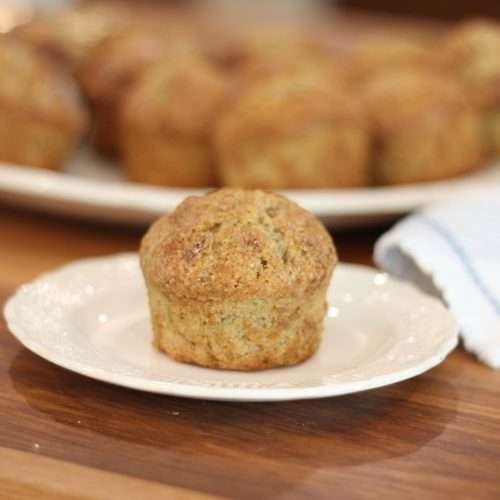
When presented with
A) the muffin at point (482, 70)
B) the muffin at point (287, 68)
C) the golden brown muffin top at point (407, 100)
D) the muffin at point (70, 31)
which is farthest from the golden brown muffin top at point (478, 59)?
the muffin at point (70, 31)

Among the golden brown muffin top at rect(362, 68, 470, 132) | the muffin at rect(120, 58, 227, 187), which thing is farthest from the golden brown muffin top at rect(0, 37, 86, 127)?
the golden brown muffin top at rect(362, 68, 470, 132)

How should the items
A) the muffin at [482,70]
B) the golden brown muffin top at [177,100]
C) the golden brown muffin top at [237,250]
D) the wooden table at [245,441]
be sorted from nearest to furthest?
the wooden table at [245,441] → the golden brown muffin top at [237,250] → the golden brown muffin top at [177,100] → the muffin at [482,70]

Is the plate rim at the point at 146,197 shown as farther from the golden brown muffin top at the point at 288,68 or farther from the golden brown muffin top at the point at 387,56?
the golden brown muffin top at the point at 387,56

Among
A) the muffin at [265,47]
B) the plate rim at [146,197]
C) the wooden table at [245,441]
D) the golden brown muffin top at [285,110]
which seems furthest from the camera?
the muffin at [265,47]

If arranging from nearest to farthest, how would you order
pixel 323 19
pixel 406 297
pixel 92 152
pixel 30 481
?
pixel 30 481 < pixel 406 297 < pixel 92 152 < pixel 323 19

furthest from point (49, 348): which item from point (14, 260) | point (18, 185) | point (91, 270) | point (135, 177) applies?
point (135, 177)

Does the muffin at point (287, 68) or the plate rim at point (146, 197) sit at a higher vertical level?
the muffin at point (287, 68)

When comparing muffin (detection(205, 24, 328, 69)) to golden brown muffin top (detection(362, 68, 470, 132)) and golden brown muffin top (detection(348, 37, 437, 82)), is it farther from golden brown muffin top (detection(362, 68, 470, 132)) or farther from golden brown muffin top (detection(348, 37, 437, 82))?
golden brown muffin top (detection(362, 68, 470, 132))

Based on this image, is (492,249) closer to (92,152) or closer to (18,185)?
(18,185)
